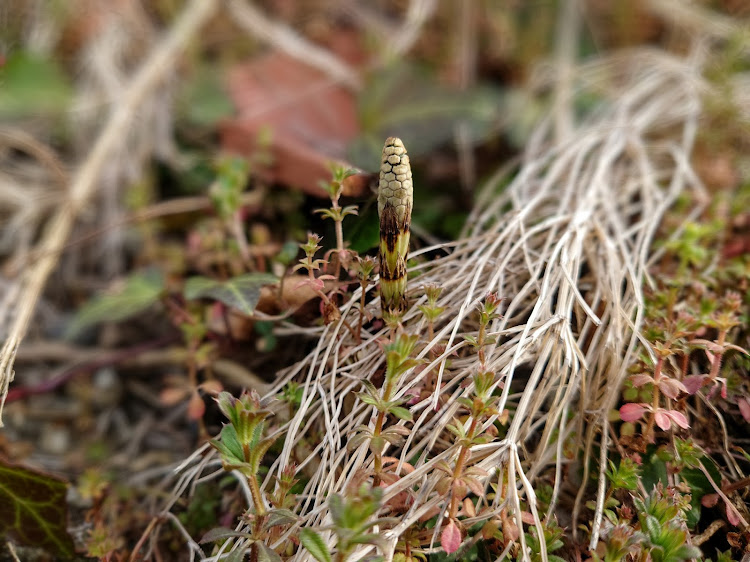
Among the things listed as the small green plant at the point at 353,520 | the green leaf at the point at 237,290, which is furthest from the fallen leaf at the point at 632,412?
the green leaf at the point at 237,290

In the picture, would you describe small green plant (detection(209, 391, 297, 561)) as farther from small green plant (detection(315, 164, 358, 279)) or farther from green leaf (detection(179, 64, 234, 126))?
green leaf (detection(179, 64, 234, 126))

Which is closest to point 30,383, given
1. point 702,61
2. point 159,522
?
point 159,522

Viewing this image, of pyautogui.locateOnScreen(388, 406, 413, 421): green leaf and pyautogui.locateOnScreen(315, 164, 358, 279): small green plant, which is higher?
pyautogui.locateOnScreen(315, 164, 358, 279): small green plant

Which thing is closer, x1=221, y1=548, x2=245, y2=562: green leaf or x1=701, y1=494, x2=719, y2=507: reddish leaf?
x1=221, y1=548, x2=245, y2=562: green leaf

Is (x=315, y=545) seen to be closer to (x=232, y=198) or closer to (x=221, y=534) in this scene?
(x=221, y=534)

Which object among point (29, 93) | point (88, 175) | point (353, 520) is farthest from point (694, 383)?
point (29, 93)

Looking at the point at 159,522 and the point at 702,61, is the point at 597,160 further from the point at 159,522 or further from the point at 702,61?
the point at 159,522

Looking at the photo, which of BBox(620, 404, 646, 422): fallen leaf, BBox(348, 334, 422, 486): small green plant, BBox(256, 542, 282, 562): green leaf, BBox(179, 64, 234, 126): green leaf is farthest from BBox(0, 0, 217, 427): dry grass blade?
BBox(620, 404, 646, 422): fallen leaf
